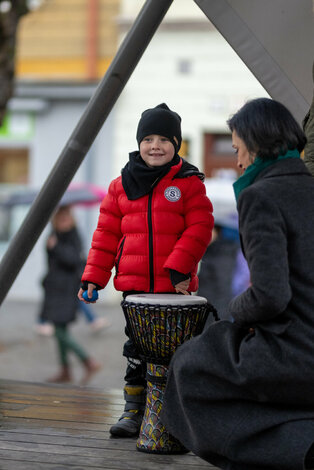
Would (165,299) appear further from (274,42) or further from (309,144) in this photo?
(274,42)

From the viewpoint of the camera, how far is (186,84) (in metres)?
14.8

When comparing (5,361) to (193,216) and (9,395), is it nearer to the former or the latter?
(9,395)

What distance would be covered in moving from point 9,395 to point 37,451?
4.12ft

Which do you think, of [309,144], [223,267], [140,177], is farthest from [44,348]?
[309,144]

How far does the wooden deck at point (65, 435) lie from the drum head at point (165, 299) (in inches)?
23.4

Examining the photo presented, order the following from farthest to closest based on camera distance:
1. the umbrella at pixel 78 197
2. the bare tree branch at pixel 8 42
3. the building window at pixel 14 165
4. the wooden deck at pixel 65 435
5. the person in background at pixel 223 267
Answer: the building window at pixel 14 165 → the umbrella at pixel 78 197 → the bare tree branch at pixel 8 42 → the person in background at pixel 223 267 → the wooden deck at pixel 65 435

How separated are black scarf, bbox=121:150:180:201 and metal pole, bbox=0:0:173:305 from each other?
0.71 metres

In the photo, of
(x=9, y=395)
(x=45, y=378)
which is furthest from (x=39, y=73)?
(x=9, y=395)

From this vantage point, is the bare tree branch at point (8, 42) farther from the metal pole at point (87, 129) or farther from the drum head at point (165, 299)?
the drum head at point (165, 299)

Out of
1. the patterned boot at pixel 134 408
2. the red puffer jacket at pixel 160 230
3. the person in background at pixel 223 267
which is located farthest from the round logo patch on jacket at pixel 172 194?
the person in background at pixel 223 267

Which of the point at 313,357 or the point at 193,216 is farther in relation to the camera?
the point at 193,216

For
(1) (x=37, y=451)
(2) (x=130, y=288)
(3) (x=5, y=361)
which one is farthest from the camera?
(3) (x=5, y=361)

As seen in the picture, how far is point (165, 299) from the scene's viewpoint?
3.37m

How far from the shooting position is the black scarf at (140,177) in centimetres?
368
